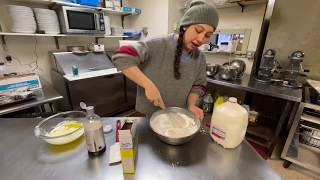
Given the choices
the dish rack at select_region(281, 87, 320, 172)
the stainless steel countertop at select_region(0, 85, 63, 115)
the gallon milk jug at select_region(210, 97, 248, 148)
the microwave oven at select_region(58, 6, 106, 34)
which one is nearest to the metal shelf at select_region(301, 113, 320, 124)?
the dish rack at select_region(281, 87, 320, 172)

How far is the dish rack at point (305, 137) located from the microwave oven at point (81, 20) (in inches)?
104

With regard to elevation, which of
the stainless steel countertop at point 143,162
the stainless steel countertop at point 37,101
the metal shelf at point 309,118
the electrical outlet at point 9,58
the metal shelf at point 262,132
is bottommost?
the metal shelf at point 262,132

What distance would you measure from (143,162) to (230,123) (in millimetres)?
419

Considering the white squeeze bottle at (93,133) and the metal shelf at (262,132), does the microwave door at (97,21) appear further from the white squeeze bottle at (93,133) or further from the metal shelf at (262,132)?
the metal shelf at (262,132)

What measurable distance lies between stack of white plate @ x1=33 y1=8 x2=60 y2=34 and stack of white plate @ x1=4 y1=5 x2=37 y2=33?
0.09 m

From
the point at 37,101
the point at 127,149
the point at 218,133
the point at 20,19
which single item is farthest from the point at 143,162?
the point at 20,19

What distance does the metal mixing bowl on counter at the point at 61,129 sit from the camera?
0.75 meters

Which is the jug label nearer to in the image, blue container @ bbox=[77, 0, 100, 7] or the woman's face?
the woman's face

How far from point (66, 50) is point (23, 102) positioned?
1.14m

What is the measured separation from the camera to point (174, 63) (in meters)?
1.05

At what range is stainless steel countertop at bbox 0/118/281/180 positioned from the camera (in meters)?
0.63

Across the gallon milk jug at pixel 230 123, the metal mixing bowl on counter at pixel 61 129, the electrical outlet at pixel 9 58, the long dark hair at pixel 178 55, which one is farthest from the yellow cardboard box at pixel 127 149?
the electrical outlet at pixel 9 58

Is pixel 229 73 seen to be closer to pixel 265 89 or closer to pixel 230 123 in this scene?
pixel 265 89

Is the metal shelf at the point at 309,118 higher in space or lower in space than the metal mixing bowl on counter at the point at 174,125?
lower
